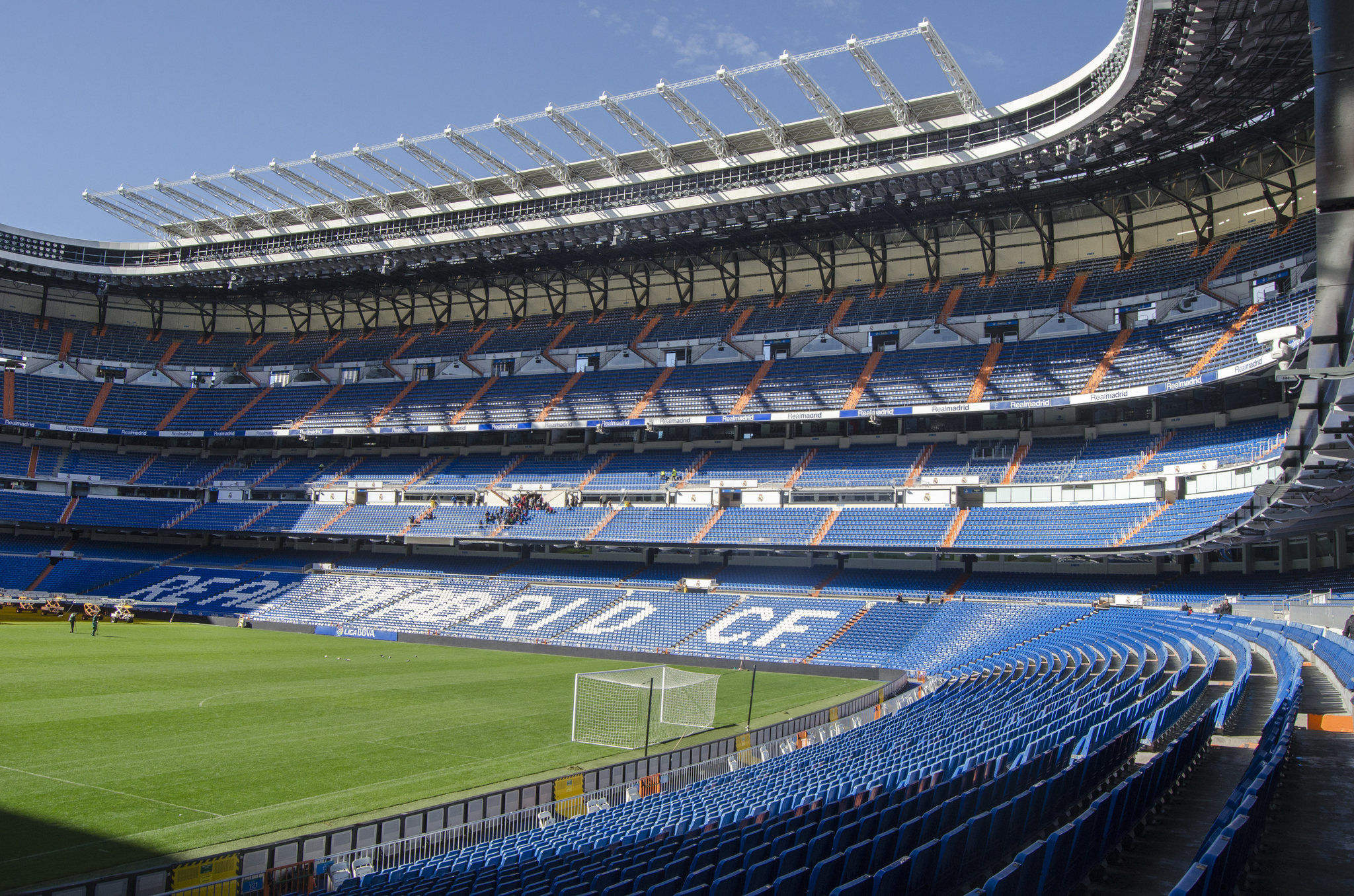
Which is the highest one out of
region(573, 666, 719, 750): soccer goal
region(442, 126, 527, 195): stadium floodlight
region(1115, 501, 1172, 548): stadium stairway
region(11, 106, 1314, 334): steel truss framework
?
region(442, 126, 527, 195): stadium floodlight

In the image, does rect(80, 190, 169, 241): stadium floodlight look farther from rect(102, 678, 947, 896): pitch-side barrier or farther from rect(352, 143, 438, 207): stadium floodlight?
rect(102, 678, 947, 896): pitch-side barrier

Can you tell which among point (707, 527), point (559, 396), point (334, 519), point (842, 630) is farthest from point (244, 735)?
point (334, 519)

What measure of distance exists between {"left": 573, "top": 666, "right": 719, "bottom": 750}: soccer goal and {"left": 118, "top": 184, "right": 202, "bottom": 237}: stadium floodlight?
144 ft

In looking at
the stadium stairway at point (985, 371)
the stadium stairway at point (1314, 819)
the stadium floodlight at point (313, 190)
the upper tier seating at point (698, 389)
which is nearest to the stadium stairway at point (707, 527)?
the upper tier seating at point (698, 389)

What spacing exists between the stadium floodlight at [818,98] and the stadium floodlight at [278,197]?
3039cm

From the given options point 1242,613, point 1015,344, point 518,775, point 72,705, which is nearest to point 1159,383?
point 1015,344

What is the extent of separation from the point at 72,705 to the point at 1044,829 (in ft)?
82.8

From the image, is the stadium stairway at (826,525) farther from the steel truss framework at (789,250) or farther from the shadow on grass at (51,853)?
the shadow on grass at (51,853)

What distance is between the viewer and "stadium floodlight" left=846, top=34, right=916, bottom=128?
112 ft

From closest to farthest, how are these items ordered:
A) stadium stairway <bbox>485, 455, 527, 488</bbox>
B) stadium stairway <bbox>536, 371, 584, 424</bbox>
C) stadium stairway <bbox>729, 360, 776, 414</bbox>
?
stadium stairway <bbox>729, 360, 776, 414</bbox> → stadium stairway <bbox>536, 371, 584, 424</bbox> → stadium stairway <bbox>485, 455, 527, 488</bbox>

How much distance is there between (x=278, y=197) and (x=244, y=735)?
125ft

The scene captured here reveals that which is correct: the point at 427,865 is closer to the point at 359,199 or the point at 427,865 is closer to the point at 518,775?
the point at 518,775

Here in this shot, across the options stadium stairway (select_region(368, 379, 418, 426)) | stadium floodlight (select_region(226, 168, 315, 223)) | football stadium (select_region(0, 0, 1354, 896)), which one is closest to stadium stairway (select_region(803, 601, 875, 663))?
football stadium (select_region(0, 0, 1354, 896))

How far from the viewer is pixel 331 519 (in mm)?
57000
